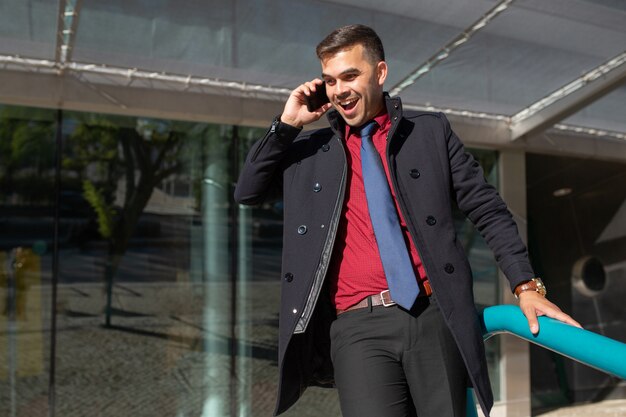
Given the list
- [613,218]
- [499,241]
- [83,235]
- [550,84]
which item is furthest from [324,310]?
[613,218]

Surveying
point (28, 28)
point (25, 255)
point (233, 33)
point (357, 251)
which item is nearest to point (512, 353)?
point (233, 33)

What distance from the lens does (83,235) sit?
20.6ft

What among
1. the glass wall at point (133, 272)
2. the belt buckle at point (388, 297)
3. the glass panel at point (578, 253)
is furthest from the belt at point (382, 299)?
the glass panel at point (578, 253)

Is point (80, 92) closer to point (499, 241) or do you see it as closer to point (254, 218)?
point (254, 218)

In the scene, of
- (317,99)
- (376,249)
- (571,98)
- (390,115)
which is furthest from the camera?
(571,98)

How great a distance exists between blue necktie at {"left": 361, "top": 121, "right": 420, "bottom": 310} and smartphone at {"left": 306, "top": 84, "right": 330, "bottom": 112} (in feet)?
0.69

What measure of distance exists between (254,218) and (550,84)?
308 centimetres

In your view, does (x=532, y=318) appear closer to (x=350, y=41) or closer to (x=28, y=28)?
(x=350, y=41)

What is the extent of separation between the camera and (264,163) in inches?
80.7

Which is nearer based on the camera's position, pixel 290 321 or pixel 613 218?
pixel 290 321

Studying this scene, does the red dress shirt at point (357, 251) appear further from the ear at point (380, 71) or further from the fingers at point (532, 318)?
the fingers at point (532, 318)

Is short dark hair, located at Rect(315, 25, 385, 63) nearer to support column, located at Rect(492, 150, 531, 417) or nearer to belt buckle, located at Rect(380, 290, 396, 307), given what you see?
belt buckle, located at Rect(380, 290, 396, 307)

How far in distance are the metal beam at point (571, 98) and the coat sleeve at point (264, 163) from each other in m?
5.02

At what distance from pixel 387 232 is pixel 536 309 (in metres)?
0.42
